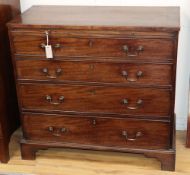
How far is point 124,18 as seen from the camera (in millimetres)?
1933

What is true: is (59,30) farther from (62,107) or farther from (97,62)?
(62,107)

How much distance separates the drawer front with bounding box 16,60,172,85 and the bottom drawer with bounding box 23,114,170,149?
0.22m

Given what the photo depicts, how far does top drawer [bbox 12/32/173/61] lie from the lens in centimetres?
182

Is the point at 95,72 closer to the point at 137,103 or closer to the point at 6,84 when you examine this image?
the point at 137,103

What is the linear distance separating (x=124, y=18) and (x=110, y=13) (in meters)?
0.14

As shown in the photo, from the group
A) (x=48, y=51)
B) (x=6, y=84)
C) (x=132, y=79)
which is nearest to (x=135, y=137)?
(x=132, y=79)

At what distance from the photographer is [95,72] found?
6.34 ft

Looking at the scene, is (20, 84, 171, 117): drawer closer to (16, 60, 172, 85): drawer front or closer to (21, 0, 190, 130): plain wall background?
(16, 60, 172, 85): drawer front

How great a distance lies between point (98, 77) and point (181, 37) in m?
0.61

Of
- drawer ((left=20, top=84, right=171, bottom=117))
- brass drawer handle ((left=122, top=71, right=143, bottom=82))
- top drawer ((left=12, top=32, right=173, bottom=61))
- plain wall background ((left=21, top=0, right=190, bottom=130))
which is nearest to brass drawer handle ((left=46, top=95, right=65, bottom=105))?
drawer ((left=20, top=84, right=171, bottom=117))

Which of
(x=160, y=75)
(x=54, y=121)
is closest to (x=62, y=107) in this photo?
(x=54, y=121)

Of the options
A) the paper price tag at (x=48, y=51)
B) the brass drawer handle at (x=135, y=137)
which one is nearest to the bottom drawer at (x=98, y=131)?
the brass drawer handle at (x=135, y=137)

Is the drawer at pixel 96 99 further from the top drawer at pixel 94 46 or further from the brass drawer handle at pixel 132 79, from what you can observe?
the top drawer at pixel 94 46

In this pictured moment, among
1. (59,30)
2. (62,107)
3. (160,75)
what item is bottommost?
(62,107)
